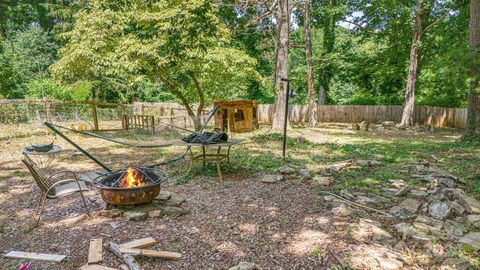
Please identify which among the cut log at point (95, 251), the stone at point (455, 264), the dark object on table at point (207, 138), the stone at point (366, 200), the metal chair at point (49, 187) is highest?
the dark object on table at point (207, 138)

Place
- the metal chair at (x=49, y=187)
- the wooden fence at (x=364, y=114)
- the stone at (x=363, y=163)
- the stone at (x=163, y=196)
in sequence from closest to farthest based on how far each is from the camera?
the metal chair at (x=49, y=187)
the stone at (x=163, y=196)
the stone at (x=363, y=163)
the wooden fence at (x=364, y=114)

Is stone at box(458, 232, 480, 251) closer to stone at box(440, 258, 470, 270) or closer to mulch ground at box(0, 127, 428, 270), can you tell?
stone at box(440, 258, 470, 270)

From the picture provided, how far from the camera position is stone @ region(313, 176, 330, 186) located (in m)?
4.92

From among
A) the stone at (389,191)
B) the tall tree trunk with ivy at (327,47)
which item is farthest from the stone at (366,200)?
the tall tree trunk with ivy at (327,47)

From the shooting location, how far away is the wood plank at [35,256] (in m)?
2.75

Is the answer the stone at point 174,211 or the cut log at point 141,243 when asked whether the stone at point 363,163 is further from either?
the cut log at point 141,243

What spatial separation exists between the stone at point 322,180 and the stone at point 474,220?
1872 mm

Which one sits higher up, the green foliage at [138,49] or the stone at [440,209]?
the green foliage at [138,49]

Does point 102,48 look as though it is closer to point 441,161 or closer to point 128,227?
point 128,227

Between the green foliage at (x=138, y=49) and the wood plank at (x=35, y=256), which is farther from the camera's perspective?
the green foliage at (x=138, y=49)

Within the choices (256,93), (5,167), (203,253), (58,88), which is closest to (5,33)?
(58,88)

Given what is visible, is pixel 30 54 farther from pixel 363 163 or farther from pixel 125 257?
pixel 125 257

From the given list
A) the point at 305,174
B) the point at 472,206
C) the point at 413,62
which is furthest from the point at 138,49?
the point at 413,62

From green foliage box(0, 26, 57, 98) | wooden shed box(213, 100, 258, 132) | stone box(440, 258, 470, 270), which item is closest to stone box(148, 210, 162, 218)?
stone box(440, 258, 470, 270)
